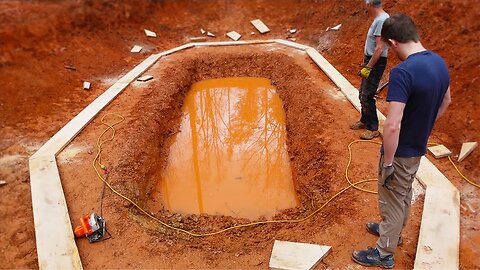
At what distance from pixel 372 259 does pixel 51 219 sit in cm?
342

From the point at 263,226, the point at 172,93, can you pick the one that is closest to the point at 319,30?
the point at 172,93

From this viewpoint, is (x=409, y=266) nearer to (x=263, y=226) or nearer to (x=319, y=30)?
(x=263, y=226)

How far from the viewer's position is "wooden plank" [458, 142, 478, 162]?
4.68 meters

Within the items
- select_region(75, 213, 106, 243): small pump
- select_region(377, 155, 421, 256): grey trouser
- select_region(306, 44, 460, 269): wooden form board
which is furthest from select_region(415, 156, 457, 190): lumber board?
select_region(75, 213, 106, 243): small pump

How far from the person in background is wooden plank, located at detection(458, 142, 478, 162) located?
108 cm

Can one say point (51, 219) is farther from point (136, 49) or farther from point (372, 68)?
point (136, 49)

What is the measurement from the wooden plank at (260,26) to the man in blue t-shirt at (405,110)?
28.6 ft

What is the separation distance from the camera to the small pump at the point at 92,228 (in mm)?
3630

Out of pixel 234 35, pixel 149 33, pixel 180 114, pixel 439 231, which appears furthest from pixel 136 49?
pixel 439 231

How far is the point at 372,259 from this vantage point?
3.14 m

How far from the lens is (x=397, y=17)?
247 centimetres

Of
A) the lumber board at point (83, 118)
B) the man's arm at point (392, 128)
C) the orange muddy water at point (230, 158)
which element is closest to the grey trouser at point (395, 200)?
the man's arm at point (392, 128)

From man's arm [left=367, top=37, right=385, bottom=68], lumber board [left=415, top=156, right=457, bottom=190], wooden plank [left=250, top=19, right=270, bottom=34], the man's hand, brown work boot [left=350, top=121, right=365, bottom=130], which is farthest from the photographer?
wooden plank [left=250, top=19, right=270, bottom=34]

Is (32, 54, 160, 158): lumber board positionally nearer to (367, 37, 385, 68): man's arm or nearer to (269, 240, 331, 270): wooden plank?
(269, 240, 331, 270): wooden plank
